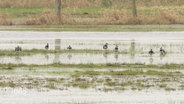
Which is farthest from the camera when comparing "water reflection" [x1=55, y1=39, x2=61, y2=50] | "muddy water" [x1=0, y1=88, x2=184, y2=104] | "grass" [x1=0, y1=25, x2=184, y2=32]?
"grass" [x1=0, y1=25, x2=184, y2=32]

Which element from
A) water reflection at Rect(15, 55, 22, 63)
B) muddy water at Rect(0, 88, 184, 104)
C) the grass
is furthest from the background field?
muddy water at Rect(0, 88, 184, 104)

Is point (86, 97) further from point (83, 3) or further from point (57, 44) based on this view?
point (83, 3)

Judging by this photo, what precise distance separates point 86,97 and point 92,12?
4621 cm

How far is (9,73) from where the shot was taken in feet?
88.0

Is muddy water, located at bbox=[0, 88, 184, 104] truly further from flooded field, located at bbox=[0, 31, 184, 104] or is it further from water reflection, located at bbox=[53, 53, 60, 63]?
water reflection, located at bbox=[53, 53, 60, 63]

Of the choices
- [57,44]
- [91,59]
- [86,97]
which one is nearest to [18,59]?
[91,59]

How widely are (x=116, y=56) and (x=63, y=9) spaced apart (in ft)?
126

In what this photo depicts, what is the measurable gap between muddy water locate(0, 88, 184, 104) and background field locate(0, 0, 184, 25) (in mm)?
33491

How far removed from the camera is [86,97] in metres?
21.5

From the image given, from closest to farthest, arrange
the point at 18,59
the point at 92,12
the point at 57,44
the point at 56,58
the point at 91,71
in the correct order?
1. the point at 91,71
2. the point at 18,59
3. the point at 56,58
4. the point at 57,44
5. the point at 92,12

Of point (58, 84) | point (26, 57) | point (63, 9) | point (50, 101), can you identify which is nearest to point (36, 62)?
point (26, 57)

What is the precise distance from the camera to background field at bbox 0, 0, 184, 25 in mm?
56500

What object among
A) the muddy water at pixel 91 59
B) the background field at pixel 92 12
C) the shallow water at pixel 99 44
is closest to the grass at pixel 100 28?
the background field at pixel 92 12

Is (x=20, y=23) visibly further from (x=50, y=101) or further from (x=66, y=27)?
(x=50, y=101)
